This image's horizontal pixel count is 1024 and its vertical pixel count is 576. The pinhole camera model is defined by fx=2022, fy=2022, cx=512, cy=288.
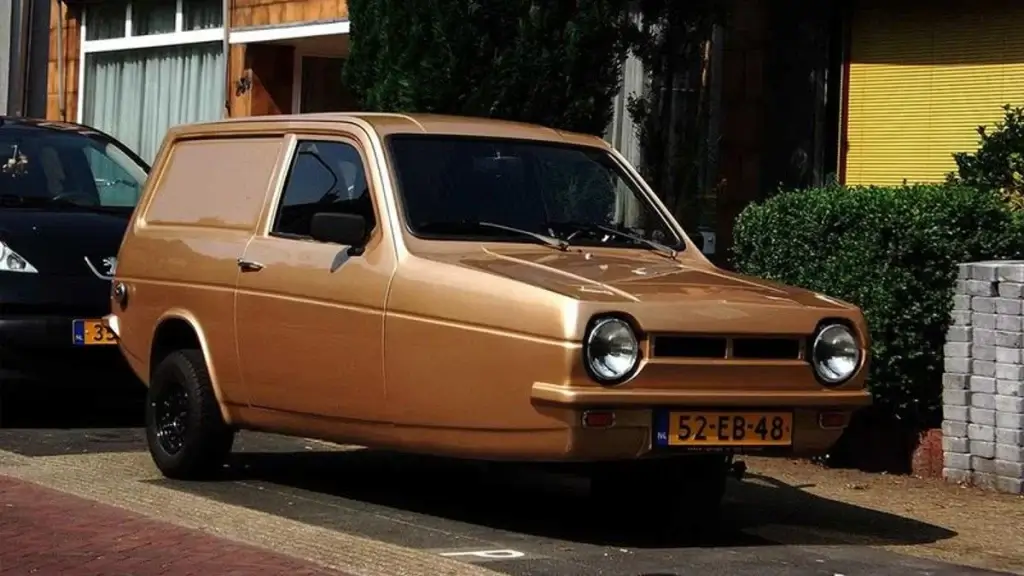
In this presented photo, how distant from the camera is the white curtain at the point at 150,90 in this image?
2033 centimetres

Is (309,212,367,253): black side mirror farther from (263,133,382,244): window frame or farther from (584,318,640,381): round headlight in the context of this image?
(584,318,640,381): round headlight

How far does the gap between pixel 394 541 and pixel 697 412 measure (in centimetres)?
135

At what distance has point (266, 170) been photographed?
974cm

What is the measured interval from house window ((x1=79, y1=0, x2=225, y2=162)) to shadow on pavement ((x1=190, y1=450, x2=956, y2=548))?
979cm

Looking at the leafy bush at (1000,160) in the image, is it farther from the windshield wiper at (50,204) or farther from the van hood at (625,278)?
the windshield wiper at (50,204)

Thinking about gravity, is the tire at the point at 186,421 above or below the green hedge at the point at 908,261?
below

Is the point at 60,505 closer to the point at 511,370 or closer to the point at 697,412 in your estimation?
the point at 511,370

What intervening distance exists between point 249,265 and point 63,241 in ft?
9.08

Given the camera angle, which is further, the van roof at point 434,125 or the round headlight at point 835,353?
the van roof at point 434,125

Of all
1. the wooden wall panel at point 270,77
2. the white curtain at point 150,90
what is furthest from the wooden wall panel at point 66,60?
the wooden wall panel at point 270,77

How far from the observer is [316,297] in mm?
9016

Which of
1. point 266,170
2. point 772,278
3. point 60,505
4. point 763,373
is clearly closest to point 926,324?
point 772,278

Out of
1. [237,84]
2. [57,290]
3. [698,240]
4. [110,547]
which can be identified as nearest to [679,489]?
[698,240]

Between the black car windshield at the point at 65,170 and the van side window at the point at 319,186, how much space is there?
3.33 meters
